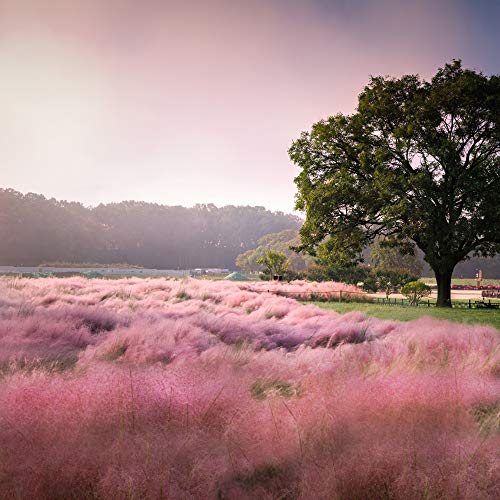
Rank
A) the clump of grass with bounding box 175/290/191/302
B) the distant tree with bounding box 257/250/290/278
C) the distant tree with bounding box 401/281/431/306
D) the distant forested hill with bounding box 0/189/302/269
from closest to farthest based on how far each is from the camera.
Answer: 1. the clump of grass with bounding box 175/290/191/302
2. the distant tree with bounding box 401/281/431/306
3. the distant tree with bounding box 257/250/290/278
4. the distant forested hill with bounding box 0/189/302/269

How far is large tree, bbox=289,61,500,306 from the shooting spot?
1577 cm

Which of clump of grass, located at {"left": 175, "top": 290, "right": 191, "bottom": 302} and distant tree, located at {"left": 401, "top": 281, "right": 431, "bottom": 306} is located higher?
clump of grass, located at {"left": 175, "top": 290, "right": 191, "bottom": 302}

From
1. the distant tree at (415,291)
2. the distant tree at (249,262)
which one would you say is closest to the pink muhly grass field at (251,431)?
the distant tree at (415,291)

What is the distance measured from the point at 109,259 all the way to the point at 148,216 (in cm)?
1880

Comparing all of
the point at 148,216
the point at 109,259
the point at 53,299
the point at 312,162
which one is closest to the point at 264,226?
the point at 148,216

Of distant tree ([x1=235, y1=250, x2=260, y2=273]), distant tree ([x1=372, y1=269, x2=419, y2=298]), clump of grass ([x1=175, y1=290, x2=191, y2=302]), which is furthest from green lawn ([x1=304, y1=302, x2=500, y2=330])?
distant tree ([x1=235, y1=250, x2=260, y2=273])

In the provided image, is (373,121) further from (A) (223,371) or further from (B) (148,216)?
(B) (148,216)

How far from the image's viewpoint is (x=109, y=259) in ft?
290

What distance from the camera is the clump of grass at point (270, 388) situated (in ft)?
10.2

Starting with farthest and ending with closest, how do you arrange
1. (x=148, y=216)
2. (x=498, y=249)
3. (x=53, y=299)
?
(x=148, y=216), (x=498, y=249), (x=53, y=299)

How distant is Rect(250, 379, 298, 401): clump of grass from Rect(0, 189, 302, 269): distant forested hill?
76.3m

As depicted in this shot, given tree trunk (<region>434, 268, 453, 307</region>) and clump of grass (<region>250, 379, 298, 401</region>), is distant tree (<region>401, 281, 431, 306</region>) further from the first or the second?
clump of grass (<region>250, 379, 298, 401</region>)

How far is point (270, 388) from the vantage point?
10.7 ft

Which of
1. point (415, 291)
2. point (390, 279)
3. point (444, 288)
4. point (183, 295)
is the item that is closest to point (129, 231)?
point (390, 279)
